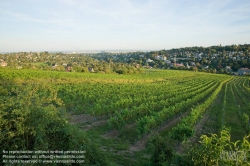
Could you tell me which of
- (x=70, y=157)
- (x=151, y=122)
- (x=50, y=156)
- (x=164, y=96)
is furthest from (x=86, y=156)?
(x=164, y=96)

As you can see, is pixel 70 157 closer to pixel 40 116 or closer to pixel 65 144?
pixel 65 144

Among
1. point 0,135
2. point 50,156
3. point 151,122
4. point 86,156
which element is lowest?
point 151,122

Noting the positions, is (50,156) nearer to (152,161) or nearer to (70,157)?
(70,157)

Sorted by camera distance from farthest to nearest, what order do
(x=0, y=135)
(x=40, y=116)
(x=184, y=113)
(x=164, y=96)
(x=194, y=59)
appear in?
(x=194, y=59)
(x=164, y=96)
(x=184, y=113)
(x=40, y=116)
(x=0, y=135)

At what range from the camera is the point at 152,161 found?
7.96 meters

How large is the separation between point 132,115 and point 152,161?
9.25m

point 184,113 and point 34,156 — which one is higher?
point 34,156

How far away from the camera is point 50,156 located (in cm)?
604

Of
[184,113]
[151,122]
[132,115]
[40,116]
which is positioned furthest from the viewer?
[184,113]

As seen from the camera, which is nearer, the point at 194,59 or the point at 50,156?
the point at 50,156

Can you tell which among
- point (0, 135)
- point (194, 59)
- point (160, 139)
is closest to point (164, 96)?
point (160, 139)

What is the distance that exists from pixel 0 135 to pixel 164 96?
24810 millimetres

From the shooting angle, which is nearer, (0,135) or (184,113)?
(0,135)

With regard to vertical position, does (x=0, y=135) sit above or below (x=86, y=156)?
above
